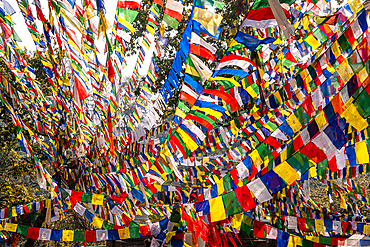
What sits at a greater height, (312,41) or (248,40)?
(312,41)

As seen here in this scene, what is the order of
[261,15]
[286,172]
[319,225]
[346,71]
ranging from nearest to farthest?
[346,71]
[286,172]
[261,15]
[319,225]

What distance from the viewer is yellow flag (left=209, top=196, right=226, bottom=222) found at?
2221mm

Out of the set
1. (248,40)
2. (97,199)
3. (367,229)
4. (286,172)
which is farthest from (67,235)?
(367,229)

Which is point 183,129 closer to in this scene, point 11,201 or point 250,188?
point 250,188

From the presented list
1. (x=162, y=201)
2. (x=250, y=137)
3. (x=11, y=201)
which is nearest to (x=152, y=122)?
(x=162, y=201)

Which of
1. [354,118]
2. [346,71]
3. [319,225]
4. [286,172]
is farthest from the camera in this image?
[319,225]

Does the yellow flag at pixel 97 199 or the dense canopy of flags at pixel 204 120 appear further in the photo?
the yellow flag at pixel 97 199

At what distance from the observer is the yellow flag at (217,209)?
7.29 feet

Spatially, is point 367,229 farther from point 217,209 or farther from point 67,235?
point 67,235

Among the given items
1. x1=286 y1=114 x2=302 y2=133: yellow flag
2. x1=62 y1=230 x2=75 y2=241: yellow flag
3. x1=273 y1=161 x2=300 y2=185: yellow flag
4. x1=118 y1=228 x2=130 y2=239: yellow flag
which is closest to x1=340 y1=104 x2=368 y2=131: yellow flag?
x1=273 y1=161 x2=300 y2=185: yellow flag

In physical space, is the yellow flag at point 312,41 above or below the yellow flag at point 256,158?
above

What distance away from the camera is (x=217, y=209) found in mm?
2260

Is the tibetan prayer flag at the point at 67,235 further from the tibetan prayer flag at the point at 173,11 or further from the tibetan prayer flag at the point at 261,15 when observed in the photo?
the tibetan prayer flag at the point at 261,15

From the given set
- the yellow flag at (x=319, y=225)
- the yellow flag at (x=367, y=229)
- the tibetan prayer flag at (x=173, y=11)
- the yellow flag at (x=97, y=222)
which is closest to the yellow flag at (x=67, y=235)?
the yellow flag at (x=97, y=222)
